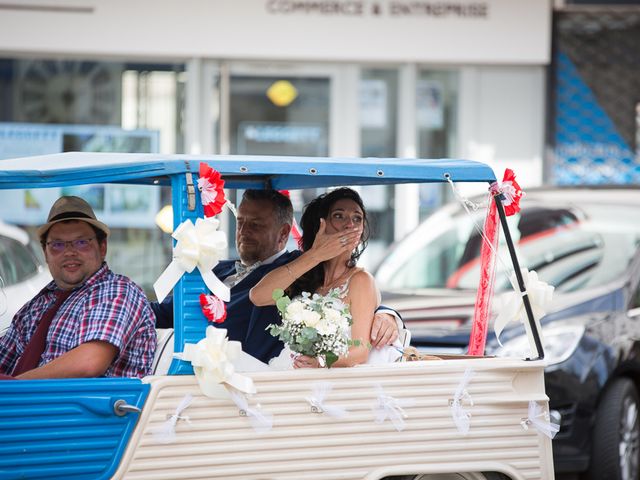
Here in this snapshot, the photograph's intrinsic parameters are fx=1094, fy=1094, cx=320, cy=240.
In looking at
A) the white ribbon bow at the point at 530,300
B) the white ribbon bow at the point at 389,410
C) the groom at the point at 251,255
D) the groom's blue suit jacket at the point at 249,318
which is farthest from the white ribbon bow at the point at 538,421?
the groom at the point at 251,255

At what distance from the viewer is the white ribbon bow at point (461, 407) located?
4.32 m

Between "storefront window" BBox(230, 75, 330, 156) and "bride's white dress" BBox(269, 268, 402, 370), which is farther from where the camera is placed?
"storefront window" BBox(230, 75, 330, 156)

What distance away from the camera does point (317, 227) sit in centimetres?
504

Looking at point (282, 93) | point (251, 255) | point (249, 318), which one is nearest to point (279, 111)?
point (282, 93)

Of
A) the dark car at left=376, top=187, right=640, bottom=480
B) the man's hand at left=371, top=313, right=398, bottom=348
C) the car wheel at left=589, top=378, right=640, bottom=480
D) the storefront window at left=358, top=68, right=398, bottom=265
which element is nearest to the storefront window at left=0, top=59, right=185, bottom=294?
the storefront window at left=358, top=68, right=398, bottom=265

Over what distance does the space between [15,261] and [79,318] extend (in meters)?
3.57

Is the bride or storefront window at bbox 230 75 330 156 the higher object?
storefront window at bbox 230 75 330 156

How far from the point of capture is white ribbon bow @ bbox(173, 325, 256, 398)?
3881 mm

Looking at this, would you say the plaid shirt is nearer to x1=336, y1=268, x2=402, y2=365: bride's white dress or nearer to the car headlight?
x1=336, y1=268, x2=402, y2=365: bride's white dress

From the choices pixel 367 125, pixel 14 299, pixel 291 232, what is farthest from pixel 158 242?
pixel 291 232

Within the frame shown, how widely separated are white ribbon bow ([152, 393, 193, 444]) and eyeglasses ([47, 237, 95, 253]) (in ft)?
3.21

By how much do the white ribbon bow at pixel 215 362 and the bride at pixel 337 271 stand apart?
16.9 inches

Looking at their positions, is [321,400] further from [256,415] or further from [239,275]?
[239,275]

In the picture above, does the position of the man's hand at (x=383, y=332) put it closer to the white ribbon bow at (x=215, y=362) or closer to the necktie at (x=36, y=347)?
the white ribbon bow at (x=215, y=362)
